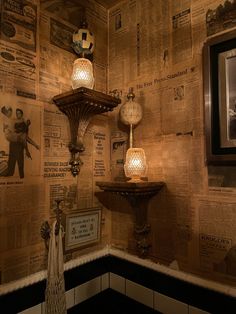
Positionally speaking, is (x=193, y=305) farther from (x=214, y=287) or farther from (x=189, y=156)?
(x=189, y=156)

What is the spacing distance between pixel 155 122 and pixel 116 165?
295 mm

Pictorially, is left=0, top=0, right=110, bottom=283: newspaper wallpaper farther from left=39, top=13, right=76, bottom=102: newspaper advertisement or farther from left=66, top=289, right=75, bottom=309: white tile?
left=66, top=289, right=75, bottom=309: white tile

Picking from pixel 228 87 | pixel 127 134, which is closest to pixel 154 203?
pixel 127 134

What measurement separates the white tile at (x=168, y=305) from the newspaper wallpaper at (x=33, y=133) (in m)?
0.49

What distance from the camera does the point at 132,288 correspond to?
1.10 metres

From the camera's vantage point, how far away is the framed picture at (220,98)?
83 cm

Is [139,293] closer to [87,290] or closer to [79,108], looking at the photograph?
[87,290]

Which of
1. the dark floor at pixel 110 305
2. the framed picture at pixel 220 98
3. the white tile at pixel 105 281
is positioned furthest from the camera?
the white tile at pixel 105 281

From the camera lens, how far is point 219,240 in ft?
2.86

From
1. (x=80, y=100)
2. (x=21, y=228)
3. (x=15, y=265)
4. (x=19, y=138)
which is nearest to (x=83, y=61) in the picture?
(x=80, y=100)

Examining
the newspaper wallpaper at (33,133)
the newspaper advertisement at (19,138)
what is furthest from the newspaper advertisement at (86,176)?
the newspaper advertisement at (19,138)

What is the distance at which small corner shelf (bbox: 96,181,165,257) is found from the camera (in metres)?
0.96

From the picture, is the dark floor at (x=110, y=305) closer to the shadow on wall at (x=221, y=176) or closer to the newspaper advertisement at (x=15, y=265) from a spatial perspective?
the newspaper advertisement at (x=15, y=265)

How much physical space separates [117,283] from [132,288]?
0.31ft
